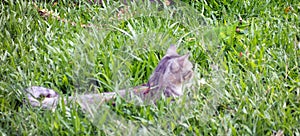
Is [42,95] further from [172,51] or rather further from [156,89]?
[172,51]

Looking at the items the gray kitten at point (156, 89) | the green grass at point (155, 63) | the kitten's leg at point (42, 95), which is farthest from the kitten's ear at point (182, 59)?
the kitten's leg at point (42, 95)

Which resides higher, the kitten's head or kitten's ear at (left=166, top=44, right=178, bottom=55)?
kitten's ear at (left=166, top=44, right=178, bottom=55)

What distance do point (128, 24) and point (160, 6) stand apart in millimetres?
526

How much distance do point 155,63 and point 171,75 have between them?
312 millimetres

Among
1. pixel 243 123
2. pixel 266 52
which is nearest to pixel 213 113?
pixel 243 123

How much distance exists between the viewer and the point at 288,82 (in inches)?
110

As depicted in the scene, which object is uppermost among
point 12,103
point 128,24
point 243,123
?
point 128,24

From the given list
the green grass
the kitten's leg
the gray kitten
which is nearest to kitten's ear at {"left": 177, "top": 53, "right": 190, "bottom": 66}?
the gray kitten

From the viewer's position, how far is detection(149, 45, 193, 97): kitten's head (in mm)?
2498

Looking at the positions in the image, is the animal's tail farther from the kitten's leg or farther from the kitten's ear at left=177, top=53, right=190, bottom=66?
the kitten's ear at left=177, top=53, right=190, bottom=66

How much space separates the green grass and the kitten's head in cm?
6

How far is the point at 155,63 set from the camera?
279 centimetres

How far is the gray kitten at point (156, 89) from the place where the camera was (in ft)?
8.19

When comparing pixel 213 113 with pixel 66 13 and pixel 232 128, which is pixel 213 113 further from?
pixel 66 13
